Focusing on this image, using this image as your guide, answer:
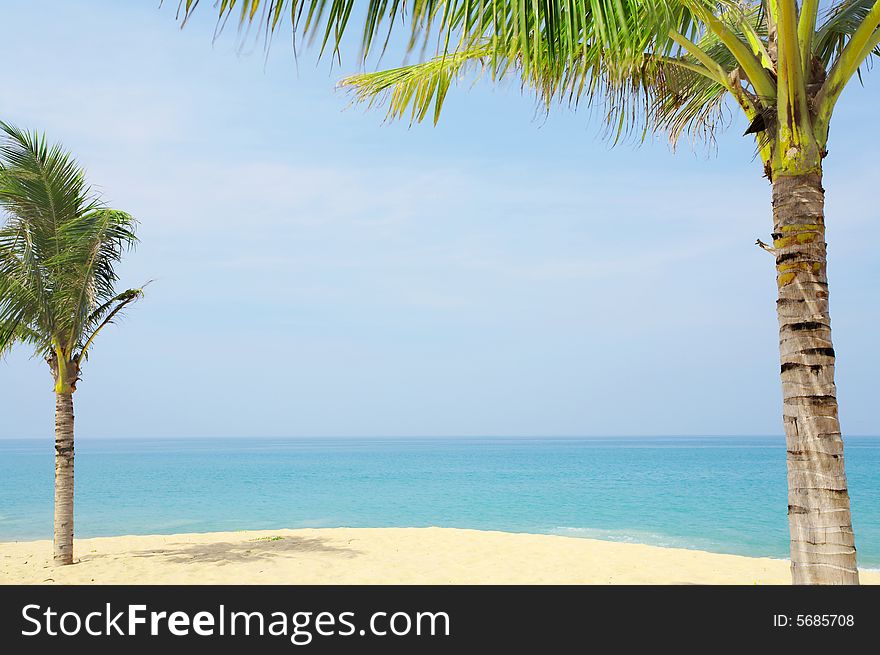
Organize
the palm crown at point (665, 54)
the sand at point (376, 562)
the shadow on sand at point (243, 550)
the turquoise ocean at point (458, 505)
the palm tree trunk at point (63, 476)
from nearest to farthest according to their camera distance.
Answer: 1. the palm crown at point (665, 54)
2. the sand at point (376, 562)
3. the palm tree trunk at point (63, 476)
4. the shadow on sand at point (243, 550)
5. the turquoise ocean at point (458, 505)

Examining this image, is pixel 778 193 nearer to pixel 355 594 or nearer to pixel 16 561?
pixel 355 594

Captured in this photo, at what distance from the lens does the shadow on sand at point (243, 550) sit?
40.3 ft

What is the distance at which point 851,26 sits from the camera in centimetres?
528

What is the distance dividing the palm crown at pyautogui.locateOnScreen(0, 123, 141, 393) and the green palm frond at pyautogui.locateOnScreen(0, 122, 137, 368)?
1 centimetres

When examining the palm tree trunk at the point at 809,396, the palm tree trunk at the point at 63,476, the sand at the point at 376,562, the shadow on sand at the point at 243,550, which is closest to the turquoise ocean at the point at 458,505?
the sand at the point at 376,562

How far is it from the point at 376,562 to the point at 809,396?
28.8 feet

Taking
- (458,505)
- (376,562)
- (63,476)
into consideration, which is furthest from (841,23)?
(458,505)

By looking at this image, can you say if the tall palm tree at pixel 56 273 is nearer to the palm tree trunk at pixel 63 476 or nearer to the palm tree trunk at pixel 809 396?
the palm tree trunk at pixel 63 476

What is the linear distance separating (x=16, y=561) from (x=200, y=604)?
10312 mm

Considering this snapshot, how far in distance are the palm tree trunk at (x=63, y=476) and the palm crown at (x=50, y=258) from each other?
1.08 ft

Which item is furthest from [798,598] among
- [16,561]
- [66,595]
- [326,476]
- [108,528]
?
[326,476]

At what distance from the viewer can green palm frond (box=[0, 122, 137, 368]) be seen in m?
11.2

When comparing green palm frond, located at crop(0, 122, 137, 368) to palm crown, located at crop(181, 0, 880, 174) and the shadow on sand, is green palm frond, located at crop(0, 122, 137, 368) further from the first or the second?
palm crown, located at crop(181, 0, 880, 174)

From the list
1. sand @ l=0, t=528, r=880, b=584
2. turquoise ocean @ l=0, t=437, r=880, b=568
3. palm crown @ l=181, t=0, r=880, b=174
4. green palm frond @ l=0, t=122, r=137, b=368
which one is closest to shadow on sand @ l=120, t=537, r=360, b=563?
sand @ l=0, t=528, r=880, b=584
